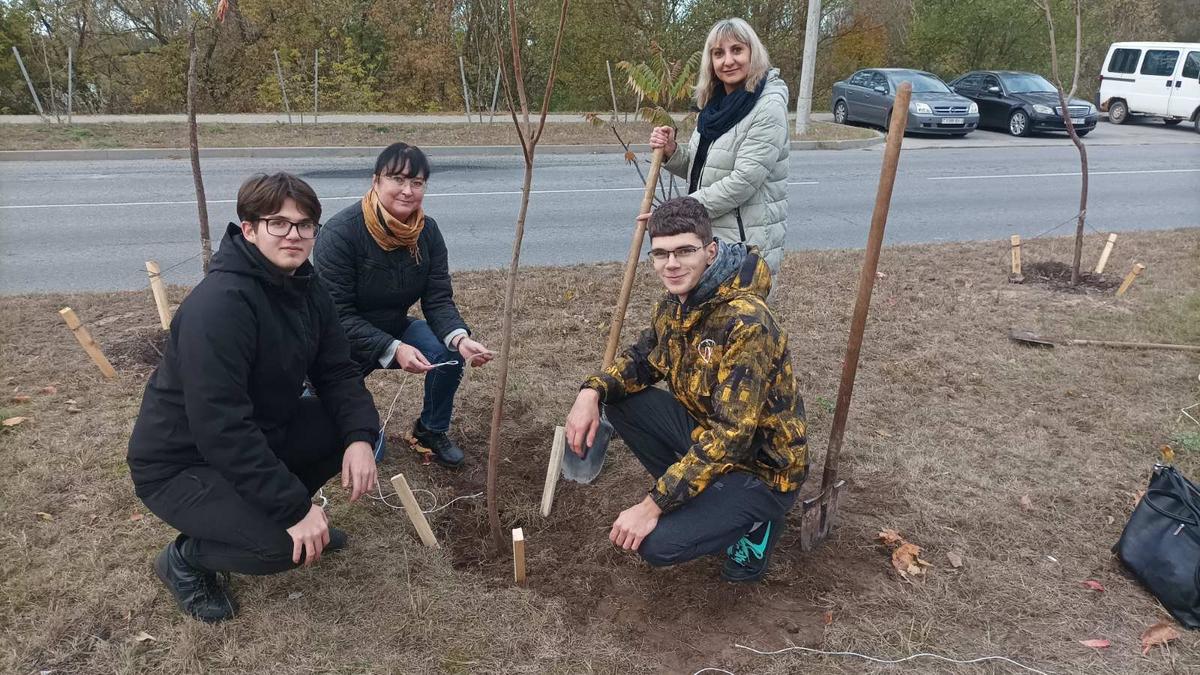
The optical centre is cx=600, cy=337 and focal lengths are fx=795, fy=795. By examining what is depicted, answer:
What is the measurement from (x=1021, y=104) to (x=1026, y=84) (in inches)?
43.9

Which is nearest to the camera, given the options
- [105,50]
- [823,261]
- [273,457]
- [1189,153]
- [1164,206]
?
[273,457]


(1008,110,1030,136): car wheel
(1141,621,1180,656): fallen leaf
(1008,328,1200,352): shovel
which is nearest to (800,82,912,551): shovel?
(1141,621,1180,656): fallen leaf

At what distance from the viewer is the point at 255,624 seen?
8.32ft

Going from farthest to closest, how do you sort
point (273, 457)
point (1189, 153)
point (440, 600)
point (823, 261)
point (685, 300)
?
point (1189, 153), point (823, 261), point (440, 600), point (685, 300), point (273, 457)

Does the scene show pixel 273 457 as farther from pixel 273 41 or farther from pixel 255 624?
pixel 273 41

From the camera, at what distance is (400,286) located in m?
3.41

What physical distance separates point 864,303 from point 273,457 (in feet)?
6.49

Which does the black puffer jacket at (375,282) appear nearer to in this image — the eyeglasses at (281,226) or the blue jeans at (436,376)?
the blue jeans at (436,376)

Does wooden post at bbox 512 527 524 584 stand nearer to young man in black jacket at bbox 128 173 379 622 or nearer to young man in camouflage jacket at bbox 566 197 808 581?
young man in camouflage jacket at bbox 566 197 808 581

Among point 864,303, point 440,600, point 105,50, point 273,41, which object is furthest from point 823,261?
point 105,50

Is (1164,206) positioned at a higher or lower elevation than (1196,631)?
higher

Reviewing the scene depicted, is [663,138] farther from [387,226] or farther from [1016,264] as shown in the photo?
[1016,264]

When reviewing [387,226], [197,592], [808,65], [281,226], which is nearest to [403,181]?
[387,226]

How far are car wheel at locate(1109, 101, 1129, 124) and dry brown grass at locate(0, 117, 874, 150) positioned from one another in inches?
358
